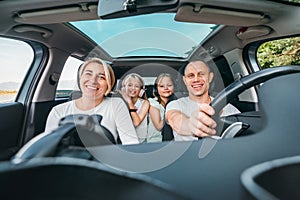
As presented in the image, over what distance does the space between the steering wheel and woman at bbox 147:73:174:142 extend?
847 millimetres

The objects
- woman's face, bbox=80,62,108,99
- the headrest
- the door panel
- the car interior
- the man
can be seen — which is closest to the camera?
the car interior

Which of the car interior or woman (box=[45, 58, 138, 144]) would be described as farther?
→ woman (box=[45, 58, 138, 144])

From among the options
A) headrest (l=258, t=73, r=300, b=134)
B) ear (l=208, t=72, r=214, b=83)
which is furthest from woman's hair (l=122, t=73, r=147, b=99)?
headrest (l=258, t=73, r=300, b=134)

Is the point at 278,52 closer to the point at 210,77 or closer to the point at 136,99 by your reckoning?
the point at 210,77

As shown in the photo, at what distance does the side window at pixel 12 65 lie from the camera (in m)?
2.31

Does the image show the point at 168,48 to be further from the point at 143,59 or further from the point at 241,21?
the point at 241,21

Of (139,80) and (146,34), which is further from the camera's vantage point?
(139,80)

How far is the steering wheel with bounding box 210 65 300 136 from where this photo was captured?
91 cm

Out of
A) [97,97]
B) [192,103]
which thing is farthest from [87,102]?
[192,103]

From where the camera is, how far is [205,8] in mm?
1785

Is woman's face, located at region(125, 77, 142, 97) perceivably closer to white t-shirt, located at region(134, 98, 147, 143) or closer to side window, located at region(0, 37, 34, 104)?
white t-shirt, located at region(134, 98, 147, 143)

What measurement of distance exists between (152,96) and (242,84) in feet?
5.37

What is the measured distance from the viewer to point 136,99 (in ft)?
8.29

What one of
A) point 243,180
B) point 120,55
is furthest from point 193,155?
point 120,55
